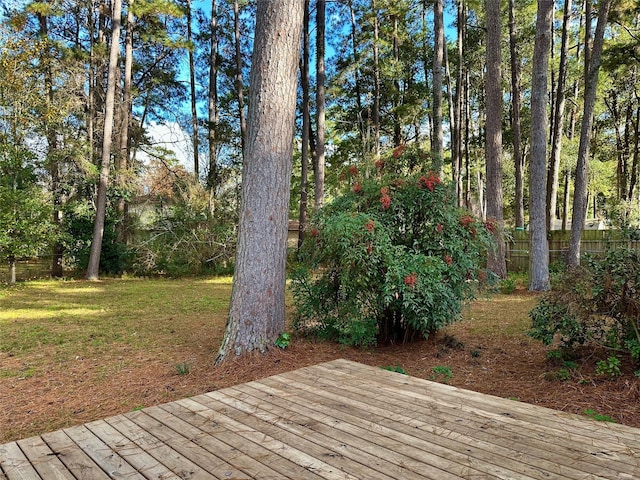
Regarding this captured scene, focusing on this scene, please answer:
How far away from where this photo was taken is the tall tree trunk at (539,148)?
866 cm

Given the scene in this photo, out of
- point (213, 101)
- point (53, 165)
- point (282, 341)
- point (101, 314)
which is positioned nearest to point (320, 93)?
point (213, 101)

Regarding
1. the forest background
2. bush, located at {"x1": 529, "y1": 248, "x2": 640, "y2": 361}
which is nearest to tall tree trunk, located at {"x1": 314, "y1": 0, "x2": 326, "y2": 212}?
the forest background

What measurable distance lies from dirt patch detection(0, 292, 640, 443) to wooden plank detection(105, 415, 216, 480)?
122cm

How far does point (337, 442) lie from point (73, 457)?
119 cm

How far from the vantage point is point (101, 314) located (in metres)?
7.47

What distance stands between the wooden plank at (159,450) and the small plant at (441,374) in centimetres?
270

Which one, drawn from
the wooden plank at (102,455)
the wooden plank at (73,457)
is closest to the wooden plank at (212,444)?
the wooden plank at (102,455)

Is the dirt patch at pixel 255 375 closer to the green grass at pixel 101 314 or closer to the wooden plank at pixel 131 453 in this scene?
the green grass at pixel 101 314

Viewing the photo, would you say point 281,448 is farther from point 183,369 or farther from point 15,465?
point 183,369

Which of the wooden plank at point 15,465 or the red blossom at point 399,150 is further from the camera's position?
the red blossom at point 399,150

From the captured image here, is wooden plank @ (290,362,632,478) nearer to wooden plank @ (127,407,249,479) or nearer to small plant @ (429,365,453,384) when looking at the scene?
wooden plank @ (127,407,249,479)

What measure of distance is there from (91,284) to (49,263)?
2870mm

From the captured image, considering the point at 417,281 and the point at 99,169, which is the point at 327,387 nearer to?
the point at 417,281

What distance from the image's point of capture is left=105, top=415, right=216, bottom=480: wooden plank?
5.46 ft
